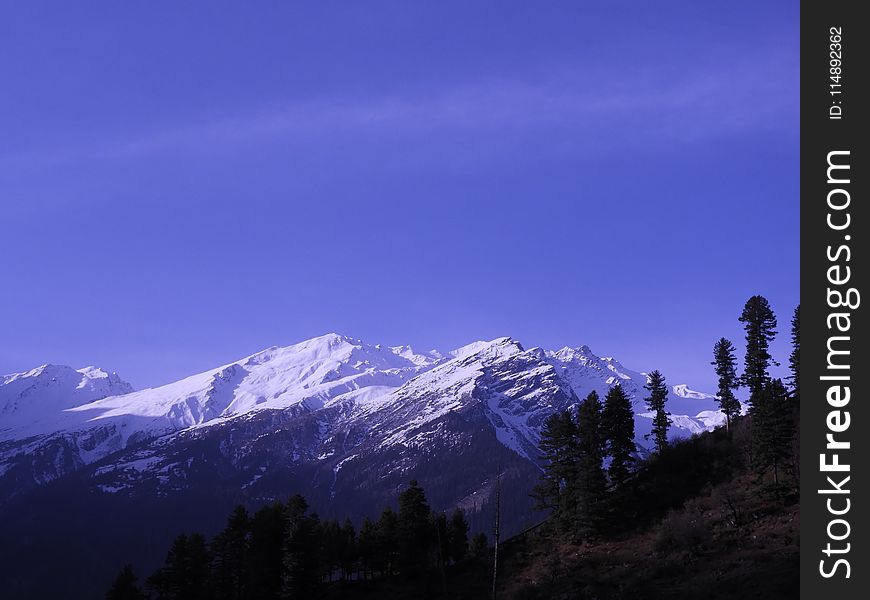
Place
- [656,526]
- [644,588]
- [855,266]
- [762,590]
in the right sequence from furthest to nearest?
[656,526], [644,588], [762,590], [855,266]

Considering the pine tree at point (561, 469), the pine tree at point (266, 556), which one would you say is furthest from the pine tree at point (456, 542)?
the pine tree at point (266, 556)

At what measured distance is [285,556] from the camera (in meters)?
74.8

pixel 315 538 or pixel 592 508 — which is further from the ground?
pixel 592 508

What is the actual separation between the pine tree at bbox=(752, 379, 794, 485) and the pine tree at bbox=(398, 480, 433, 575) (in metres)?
35.1

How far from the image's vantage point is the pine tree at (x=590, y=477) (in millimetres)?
66938

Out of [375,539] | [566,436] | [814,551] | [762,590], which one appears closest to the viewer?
[814,551]

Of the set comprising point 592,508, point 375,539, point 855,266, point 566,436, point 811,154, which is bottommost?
point 375,539

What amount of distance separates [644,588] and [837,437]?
117 feet

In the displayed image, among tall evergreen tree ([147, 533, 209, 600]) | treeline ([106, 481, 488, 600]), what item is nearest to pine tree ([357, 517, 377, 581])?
treeline ([106, 481, 488, 600])

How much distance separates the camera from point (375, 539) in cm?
8431

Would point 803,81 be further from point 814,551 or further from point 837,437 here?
point 814,551

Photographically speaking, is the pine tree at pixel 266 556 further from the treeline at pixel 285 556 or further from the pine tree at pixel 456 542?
the pine tree at pixel 456 542

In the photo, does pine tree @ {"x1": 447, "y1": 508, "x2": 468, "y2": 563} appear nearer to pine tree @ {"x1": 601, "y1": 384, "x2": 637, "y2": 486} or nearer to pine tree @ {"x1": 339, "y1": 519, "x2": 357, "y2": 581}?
pine tree @ {"x1": 339, "y1": 519, "x2": 357, "y2": 581}

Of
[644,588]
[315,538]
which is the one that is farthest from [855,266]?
[315,538]
